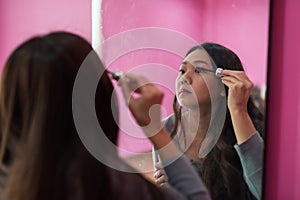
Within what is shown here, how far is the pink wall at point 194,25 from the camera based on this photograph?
1.42m

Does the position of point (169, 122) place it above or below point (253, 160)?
above

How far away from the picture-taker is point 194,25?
149 centimetres

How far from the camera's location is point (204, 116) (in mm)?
1473

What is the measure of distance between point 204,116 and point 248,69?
222 mm

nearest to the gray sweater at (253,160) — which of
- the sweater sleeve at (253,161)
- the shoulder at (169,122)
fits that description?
the sweater sleeve at (253,161)

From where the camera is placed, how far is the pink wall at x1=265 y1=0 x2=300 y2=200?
5.20 feet

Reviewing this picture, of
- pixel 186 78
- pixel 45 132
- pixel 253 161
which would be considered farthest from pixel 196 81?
pixel 45 132

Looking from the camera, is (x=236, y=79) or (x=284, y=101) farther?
(x=284, y=101)

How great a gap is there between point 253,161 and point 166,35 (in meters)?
0.53

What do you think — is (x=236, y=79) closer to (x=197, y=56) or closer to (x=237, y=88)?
(x=237, y=88)

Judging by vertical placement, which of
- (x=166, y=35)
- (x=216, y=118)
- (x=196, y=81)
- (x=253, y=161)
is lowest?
(x=253, y=161)

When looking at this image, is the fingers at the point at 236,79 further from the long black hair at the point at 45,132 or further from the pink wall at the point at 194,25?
the long black hair at the point at 45,132

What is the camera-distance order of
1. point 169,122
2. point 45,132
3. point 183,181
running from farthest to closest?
point 169,122, point 183,181, point 45,132

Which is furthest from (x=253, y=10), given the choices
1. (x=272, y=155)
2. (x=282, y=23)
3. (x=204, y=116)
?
(x=272, y=155)
